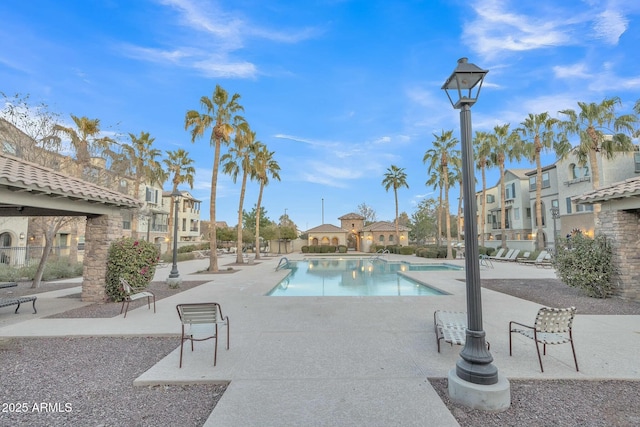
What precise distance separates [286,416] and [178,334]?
11.6ft

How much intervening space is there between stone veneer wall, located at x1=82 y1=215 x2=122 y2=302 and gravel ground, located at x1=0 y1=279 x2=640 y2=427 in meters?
3.52

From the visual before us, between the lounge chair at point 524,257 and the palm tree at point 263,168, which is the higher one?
the palm tree at point 263,168

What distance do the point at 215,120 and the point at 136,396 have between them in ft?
47.1

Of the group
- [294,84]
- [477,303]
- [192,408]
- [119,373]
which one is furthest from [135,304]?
[294,84]

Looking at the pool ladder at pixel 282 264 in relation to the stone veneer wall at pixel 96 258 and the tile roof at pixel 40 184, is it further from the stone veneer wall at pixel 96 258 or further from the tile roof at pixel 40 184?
the tile roof at pixel 40 184

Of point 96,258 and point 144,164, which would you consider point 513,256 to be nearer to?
point 96,258

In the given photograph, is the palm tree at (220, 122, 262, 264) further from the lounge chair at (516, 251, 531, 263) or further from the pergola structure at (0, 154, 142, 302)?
the lounge chair at (516, 251, 531, 263)

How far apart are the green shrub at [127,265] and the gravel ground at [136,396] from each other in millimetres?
3468

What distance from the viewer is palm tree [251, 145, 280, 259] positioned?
21562mm

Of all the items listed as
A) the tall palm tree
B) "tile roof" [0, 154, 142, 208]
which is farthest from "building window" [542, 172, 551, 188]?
"tile roof" [0, 154, 142, 208]

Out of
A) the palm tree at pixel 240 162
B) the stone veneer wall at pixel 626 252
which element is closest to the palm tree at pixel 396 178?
the palm tree at pixel 240 162

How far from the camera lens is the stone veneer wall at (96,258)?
8.09 m

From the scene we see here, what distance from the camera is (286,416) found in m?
2.71

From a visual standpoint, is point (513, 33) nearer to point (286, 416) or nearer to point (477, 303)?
point (477, 303)
